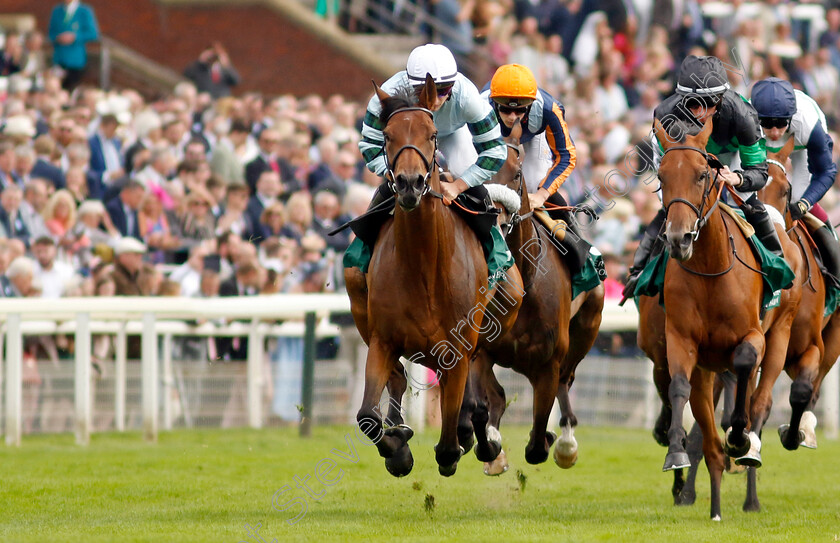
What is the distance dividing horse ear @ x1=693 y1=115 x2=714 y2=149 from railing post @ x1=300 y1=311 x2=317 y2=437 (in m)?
5.18

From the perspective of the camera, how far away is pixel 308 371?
12953 millimetres

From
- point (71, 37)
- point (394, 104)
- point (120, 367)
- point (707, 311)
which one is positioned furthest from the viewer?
point (71, 37)

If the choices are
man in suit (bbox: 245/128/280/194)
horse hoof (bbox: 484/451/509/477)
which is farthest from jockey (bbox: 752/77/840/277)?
man in suit (bbox: 245/128/280/194)

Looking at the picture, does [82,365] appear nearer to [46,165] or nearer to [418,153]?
[46,165]

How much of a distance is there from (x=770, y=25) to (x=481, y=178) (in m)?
Result: 14.7

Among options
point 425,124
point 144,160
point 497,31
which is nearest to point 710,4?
point 497,31

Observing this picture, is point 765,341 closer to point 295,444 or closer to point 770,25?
point 295,444

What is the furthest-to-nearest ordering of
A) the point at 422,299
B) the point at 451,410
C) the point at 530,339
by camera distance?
the point at 530,339, the point at 451,410, the point at 422,299

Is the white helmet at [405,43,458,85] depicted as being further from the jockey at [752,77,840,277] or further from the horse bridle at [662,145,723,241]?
the jockey at [752,77,840,277]

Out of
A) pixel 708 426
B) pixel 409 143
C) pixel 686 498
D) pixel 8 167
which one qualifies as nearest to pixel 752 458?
pixel 708 426

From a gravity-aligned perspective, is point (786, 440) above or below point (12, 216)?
above

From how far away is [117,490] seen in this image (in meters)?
9.56

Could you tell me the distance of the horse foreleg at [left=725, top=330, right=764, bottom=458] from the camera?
27.6ft

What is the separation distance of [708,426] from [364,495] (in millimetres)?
2377
